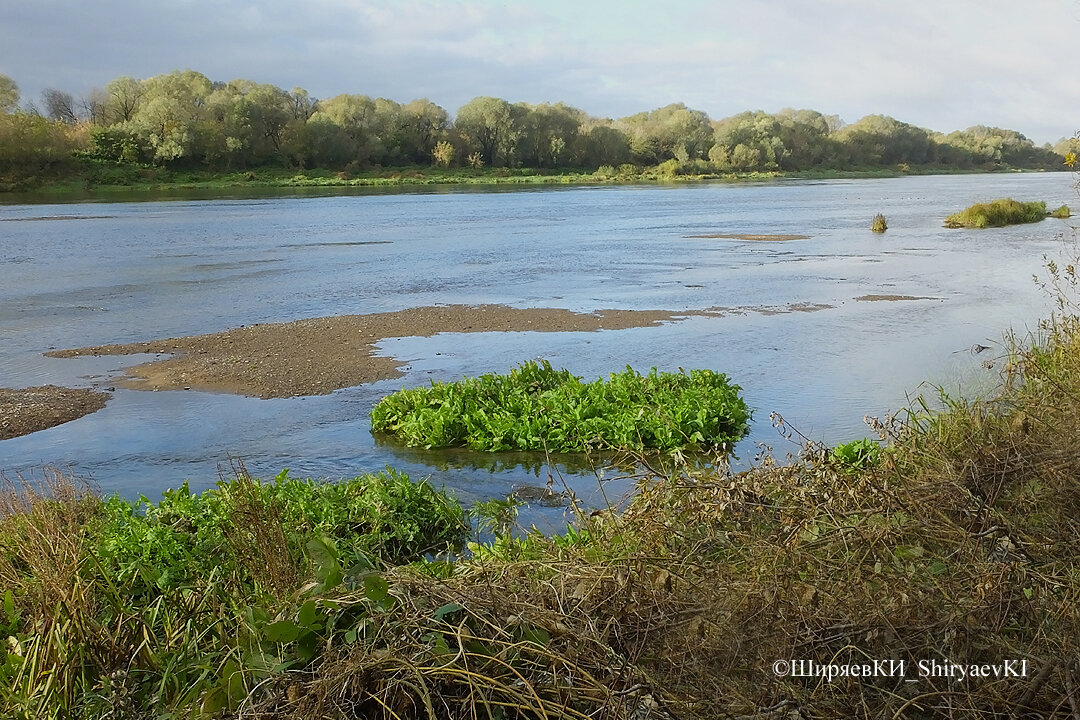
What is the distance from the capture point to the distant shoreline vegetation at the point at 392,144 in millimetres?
76188

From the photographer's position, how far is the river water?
366 inches

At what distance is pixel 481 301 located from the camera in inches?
714

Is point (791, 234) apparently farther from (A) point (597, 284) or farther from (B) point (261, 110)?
(B) point (261, 110)

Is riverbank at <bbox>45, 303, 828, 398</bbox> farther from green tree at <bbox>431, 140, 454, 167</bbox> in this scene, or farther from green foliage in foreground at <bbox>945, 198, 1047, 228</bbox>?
green tree at <bbox>431, 140, 454, 167</bbox>

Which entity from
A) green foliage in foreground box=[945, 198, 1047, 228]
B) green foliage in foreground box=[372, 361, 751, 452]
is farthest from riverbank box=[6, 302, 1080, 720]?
green foliage in foreground box=[945, 198, 1047, 228]

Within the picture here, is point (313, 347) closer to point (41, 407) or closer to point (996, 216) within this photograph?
point (41, 407)

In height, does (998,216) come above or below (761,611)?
below

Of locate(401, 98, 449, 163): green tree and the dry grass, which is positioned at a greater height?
locate(401, 98, 449, 163): green tree

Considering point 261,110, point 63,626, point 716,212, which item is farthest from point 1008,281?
point 261,110

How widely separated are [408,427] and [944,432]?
5001 mm

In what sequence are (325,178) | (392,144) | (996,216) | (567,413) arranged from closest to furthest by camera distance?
1. (567,413)
2. (996,216)
3. (325,178)
4. (392,144)

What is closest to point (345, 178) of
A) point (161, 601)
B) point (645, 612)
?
point (161, 601)

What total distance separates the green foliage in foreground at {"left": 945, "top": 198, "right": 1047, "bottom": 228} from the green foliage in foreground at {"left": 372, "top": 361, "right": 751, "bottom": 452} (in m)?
27.9

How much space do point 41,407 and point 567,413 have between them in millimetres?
6012
